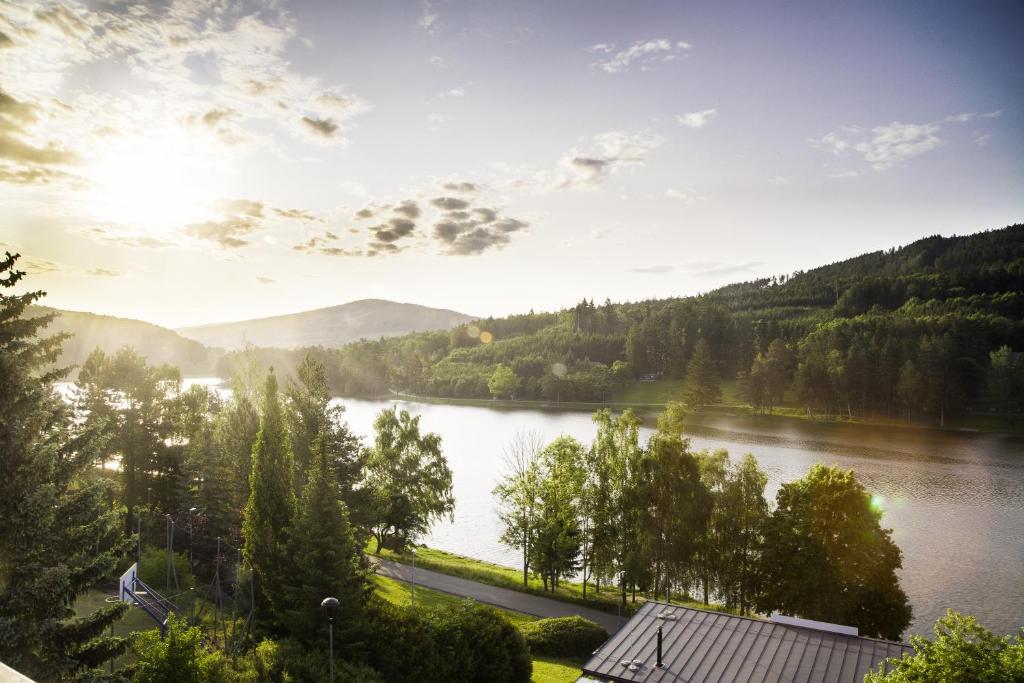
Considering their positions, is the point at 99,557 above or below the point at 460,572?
above

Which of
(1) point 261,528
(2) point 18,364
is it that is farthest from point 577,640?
(2) point 18,364

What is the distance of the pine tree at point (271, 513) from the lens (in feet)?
66.8

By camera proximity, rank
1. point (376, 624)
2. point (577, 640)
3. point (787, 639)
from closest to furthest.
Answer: point (787, 639) → point (376, 624) → point (577, 640)

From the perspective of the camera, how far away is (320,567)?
1900 cm

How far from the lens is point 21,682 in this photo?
245 cm

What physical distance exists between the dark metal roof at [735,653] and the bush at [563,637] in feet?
25.0

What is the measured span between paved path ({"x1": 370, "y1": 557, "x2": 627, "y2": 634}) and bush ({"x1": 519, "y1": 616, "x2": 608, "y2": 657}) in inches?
102

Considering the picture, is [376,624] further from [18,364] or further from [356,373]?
[356,373]

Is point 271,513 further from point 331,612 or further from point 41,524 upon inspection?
point 41,524

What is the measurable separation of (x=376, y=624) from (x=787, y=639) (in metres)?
11.5

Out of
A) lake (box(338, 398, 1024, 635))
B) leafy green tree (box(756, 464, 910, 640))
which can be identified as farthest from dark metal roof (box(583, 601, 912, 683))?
lake (box(338, 398, 1024, 635))

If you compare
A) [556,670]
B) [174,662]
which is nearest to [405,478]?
[556,670]

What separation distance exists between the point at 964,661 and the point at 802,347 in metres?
95.6

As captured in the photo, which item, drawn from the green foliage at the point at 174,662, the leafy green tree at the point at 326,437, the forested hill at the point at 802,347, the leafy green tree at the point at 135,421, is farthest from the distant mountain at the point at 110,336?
the green foliage at the point at 174,662
